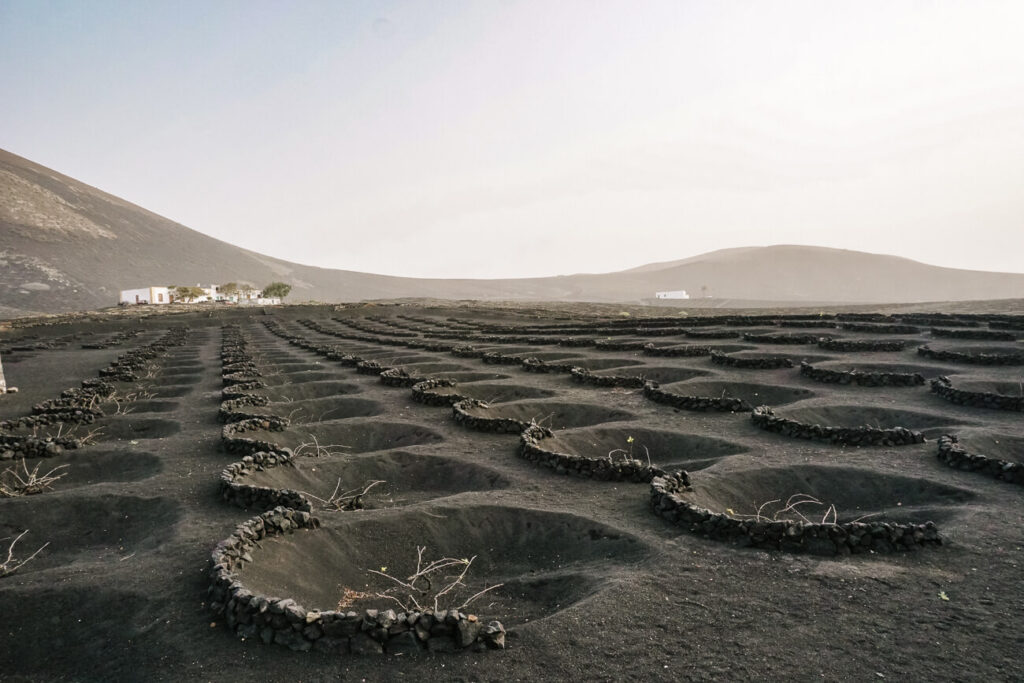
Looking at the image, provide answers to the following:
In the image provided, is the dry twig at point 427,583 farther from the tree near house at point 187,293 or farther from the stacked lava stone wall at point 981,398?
the tree near house at point 187,293

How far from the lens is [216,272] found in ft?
619

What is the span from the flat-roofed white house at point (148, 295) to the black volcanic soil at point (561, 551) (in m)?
113

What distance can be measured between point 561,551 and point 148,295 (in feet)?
447

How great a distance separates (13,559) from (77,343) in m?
→ 48.1

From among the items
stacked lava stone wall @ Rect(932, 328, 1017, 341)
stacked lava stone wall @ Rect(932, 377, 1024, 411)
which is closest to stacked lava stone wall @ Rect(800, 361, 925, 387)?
stacked lava stone wall @ Rect(932, 377, 1024, 411)

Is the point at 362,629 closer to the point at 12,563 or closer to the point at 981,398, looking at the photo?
the point at 12,563

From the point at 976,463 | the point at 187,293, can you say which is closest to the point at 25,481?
the point at 976,463

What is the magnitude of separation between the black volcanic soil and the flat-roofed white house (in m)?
113

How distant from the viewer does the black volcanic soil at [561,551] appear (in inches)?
259

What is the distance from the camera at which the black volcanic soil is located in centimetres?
659

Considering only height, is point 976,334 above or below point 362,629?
above

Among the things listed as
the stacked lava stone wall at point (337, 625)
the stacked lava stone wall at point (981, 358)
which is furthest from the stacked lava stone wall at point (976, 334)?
the stacked lava stone wall at point (337, 625)

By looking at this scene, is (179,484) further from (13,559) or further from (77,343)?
(77,343)

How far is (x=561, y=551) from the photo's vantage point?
10.0 meters
